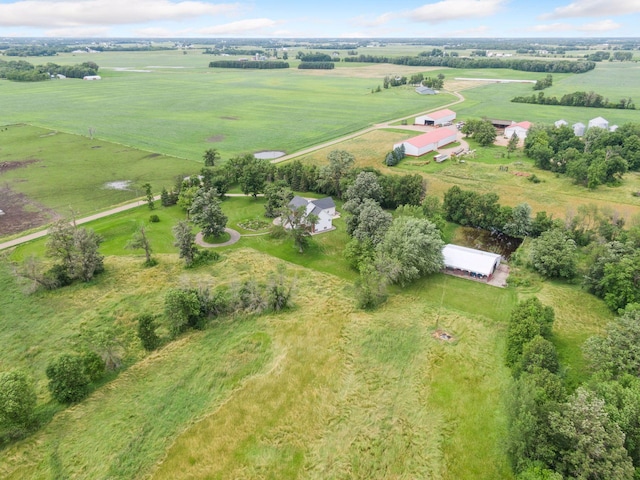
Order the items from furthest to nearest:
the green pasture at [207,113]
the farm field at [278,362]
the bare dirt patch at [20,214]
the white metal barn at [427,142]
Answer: the green pasture at [207,113]
the white metal barn at [427,142]
the bare dirt patch at [20,214]
the farm field at [278,362]

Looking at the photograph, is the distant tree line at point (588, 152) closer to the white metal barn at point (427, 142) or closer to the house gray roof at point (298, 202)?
the white metal barn at point (427, 142)

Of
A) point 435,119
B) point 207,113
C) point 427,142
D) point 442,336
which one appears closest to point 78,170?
point 207,113

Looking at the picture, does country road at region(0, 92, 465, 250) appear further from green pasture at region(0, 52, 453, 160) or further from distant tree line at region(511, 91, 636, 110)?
distant tree line at region(511, 91, 636, 110)

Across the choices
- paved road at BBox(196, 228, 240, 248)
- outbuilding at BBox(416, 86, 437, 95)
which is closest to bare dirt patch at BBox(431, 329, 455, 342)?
paved road at BBox(196, 228, 240, 248)

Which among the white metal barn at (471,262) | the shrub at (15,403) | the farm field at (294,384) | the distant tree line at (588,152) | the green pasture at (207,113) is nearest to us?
the farm field at (294,384)

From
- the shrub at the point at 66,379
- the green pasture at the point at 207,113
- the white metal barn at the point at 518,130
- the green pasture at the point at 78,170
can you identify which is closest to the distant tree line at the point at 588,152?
the white metal barn at the point at 518,130

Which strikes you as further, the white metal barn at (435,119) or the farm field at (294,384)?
the white metal barn at (435,119)

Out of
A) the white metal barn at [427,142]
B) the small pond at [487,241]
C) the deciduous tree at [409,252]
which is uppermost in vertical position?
the white metal barn at [427,142]

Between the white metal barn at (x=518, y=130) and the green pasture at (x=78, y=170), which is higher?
the white metal barn at (x=518, y=130)
